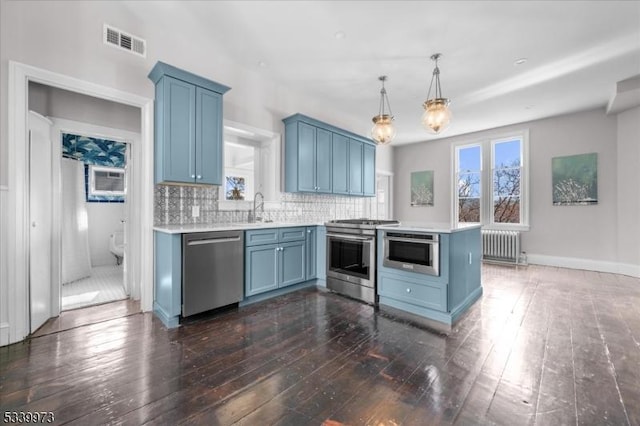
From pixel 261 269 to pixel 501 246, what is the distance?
513 cm

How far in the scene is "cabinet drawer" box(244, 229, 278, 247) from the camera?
316 cm

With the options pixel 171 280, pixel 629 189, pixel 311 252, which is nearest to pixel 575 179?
pixel 629 189

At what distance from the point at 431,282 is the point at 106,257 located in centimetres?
591

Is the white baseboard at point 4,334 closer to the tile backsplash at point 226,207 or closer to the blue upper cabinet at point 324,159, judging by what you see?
the tile backsplash at point 226,207

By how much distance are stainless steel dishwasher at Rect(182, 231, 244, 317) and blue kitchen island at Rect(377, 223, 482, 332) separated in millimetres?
1604

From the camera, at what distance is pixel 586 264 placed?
5.12 meters

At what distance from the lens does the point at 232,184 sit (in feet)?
12.8

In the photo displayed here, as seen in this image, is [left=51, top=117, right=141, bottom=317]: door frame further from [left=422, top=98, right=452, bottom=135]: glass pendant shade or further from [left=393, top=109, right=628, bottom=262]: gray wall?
[left=393, top=109, right=628, bottom=262]: gray wall

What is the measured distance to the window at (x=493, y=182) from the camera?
5.88m

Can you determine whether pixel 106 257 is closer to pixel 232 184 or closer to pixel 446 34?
pixel 232 184

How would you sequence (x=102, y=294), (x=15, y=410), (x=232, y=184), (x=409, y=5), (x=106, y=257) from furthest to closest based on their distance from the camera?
(x=106, y=257)
(x=232, y=184)
(x=102, y=294)
(x=409, y=5)
(x=15, y=410)

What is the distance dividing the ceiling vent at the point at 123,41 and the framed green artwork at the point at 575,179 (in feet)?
22.9

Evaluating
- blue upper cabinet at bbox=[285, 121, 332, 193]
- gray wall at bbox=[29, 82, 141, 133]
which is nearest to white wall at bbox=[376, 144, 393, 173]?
blue upper cabinet at bbox=[285, 121, 332, 193]

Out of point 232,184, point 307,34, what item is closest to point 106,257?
point 232,184
